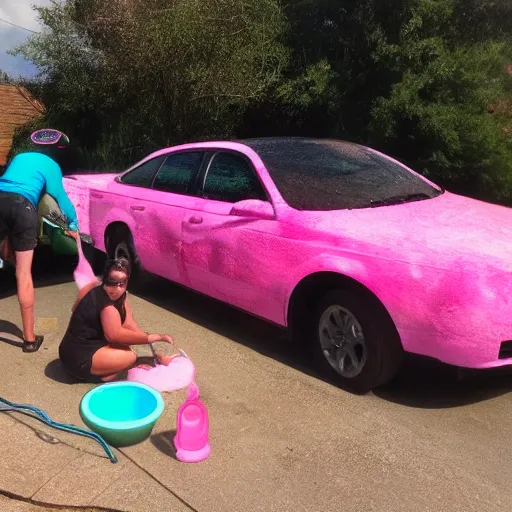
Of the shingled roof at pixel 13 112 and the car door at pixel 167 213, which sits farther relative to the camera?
the shingled roof at pixel 13 112

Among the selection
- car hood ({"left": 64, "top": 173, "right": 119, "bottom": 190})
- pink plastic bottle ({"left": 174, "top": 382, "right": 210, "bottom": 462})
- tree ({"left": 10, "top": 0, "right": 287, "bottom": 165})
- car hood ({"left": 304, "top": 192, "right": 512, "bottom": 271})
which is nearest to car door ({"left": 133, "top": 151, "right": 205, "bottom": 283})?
car hood ({"left": 64, "top": 173, "right": 119, "bottom": 190})

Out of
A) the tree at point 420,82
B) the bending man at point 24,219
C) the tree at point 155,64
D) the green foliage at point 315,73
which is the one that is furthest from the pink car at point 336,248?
the tree at point 420,82

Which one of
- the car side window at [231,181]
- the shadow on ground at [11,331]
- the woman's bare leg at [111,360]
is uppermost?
the car side window at [231,181]

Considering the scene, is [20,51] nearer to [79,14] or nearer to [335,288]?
[79,14]

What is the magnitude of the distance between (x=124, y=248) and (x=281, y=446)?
2.93 m

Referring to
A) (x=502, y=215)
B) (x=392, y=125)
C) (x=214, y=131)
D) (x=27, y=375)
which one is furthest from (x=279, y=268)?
(x=214, y=131)

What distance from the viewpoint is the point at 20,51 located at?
12.2 metres

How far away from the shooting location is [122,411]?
10.3ft

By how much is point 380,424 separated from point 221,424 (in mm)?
869

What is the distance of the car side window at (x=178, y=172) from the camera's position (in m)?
4.66

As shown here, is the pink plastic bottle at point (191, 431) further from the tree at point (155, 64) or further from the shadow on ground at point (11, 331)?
the tree at point (155, 64)

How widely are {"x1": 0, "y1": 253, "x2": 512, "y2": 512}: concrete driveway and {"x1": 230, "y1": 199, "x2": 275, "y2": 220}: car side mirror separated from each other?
3.31ft

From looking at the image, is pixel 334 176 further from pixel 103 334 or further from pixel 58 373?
pixel 58 373

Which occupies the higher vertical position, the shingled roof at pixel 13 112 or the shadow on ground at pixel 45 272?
the shingled roof at pixel 13 112
